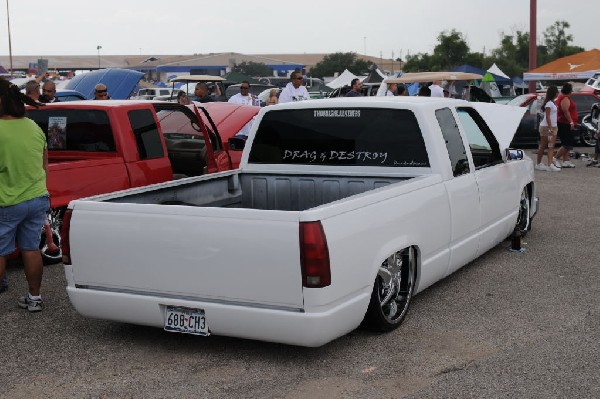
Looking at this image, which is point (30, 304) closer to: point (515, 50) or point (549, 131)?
point (549, 131)

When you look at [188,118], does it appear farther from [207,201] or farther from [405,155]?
[405,155]

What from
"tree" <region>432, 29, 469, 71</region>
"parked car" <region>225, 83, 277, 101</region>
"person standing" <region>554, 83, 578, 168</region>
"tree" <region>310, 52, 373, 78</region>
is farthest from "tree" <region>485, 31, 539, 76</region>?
"person standing" <region>554, 83, 578, 168</region>

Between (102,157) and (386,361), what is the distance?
13.7 ft

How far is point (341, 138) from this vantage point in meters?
7.16

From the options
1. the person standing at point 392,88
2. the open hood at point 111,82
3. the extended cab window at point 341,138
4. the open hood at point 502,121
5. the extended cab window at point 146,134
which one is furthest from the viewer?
the person standing at point 392,88

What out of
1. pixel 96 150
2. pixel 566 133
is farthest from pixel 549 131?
pixel 96 150

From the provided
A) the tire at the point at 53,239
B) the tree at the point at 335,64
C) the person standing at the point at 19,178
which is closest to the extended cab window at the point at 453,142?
the person standing at the point at 19,178

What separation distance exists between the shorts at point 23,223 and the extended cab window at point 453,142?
10.8 feet

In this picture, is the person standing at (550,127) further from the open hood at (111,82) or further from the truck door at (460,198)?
the truck door at (460,198)

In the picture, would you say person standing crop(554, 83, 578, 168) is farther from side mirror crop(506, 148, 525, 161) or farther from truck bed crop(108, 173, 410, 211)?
truck bed crop(108, 173, 410, 211)

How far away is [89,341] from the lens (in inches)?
232

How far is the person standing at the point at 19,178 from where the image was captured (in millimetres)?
6355

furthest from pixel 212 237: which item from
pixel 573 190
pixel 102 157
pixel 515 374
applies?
pixel 573 190

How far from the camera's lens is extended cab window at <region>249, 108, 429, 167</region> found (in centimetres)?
691
